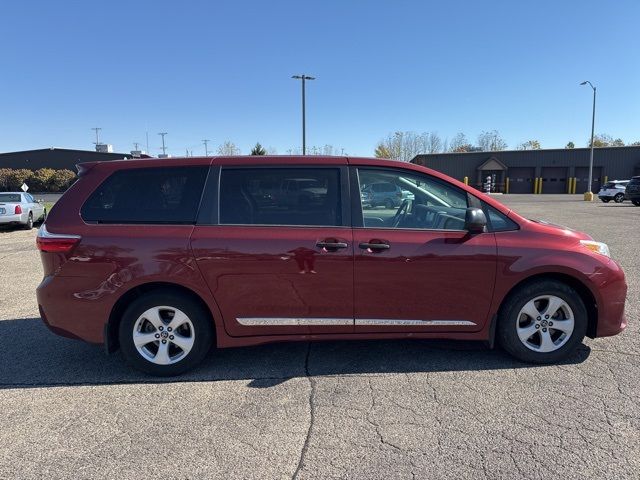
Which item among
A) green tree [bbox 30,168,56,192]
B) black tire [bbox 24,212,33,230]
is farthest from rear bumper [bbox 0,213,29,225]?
green tree [bbox 30,168,56,192]

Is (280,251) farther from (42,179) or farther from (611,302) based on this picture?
(42,179)

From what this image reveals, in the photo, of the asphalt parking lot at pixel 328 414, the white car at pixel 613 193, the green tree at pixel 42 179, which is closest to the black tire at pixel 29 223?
the asphalt parking lot at pixel 328 414

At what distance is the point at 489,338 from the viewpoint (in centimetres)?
386

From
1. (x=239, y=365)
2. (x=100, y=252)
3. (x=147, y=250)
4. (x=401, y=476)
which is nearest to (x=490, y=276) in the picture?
(x=401, y=476)

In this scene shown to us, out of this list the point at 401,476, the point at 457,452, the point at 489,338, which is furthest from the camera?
the point at 489,338

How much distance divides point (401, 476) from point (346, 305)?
1.47 m

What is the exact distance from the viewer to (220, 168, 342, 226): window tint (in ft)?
12.3

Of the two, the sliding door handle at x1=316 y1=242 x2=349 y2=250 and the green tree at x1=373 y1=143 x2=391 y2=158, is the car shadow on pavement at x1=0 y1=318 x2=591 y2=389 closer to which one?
the sliding door handle at x1=316 y1=242 x2=349 y2=250

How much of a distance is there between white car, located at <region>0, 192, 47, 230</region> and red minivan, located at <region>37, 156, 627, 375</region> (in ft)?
46.5

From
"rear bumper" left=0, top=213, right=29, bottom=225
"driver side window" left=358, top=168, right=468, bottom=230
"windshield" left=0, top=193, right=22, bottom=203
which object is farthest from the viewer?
"windshield" left=0, top=193, right=22, bottom=203

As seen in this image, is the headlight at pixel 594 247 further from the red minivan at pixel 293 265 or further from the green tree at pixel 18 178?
the green tree at pixel 18 178

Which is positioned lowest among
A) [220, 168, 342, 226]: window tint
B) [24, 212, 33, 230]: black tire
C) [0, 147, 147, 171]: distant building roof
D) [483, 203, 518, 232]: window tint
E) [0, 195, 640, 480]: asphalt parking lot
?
[0, 195, 640, 480]: asphalt parking lot

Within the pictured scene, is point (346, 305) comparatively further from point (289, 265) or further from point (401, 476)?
point (401, 476)

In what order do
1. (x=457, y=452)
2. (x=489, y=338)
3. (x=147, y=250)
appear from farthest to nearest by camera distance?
(x=489, y=338), (x=147, y=250), (x=457, y=452)
